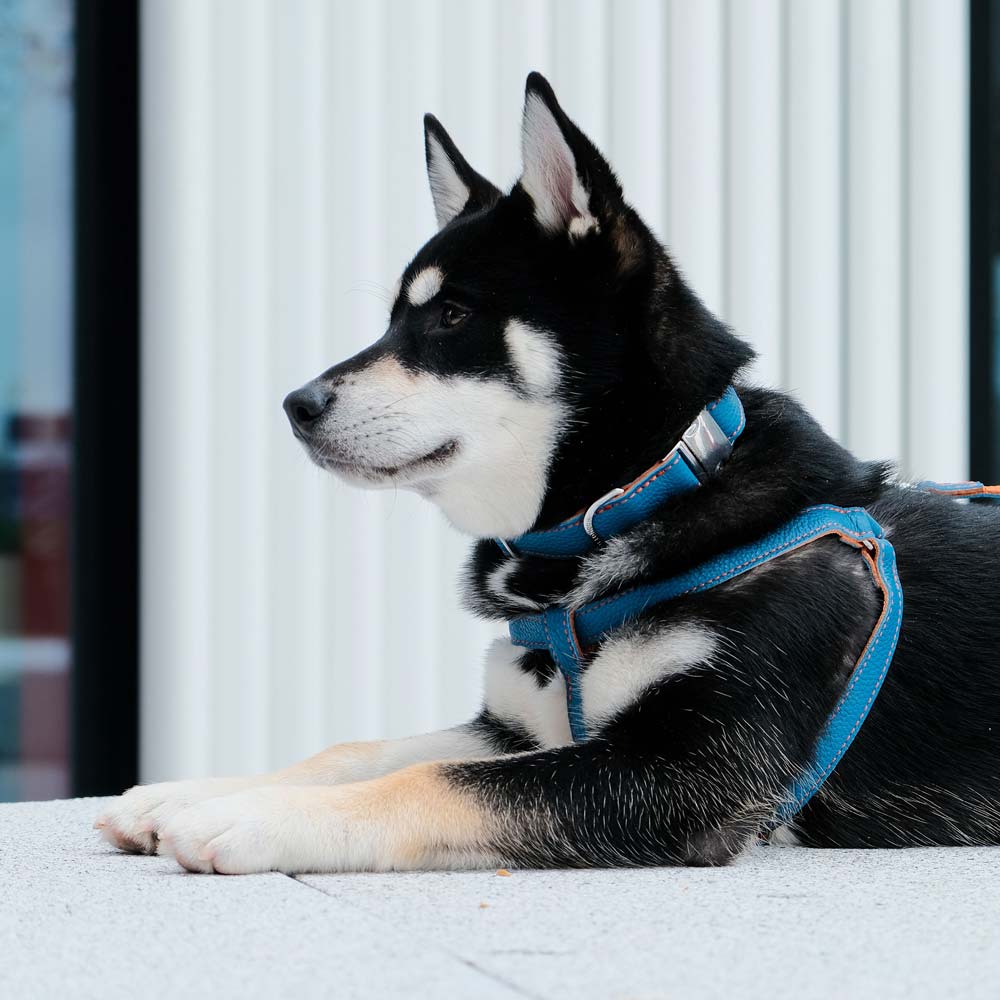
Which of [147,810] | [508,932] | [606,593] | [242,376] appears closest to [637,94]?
[242,376]

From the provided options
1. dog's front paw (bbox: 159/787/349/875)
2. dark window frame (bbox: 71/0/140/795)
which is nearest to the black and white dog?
dog's front paw (bbox: 159/787/349/875)

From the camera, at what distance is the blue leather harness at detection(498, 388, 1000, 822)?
1.55 metres

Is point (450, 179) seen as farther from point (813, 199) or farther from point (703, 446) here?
point (813, 199)

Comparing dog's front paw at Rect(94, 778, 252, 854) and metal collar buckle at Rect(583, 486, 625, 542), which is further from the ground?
metal collar buckle at Rect(583, 486, 625, 542)

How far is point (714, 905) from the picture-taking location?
4.00 feet

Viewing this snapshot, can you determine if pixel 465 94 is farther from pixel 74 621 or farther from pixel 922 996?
pixel 922 996

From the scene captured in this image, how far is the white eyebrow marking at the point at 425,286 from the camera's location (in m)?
1.85

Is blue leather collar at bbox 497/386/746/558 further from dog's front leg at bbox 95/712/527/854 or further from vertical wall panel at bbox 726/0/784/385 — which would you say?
vertical wall panel at bbox 726/0/784/385

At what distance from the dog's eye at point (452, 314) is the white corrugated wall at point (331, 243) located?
4.03 feet

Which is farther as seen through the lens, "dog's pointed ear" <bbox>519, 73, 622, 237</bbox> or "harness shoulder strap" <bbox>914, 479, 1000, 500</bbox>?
Result: "harness shoulder strap" <bbox>914, 479, 1000, 500</bbox>

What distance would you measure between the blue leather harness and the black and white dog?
0.02m

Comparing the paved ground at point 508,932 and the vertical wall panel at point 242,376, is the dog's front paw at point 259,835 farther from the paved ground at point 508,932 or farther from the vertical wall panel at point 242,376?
the vertical wall panel at point 242,376

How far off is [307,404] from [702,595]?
1.96ft

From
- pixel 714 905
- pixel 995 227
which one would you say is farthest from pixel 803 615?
pixel 995 227
